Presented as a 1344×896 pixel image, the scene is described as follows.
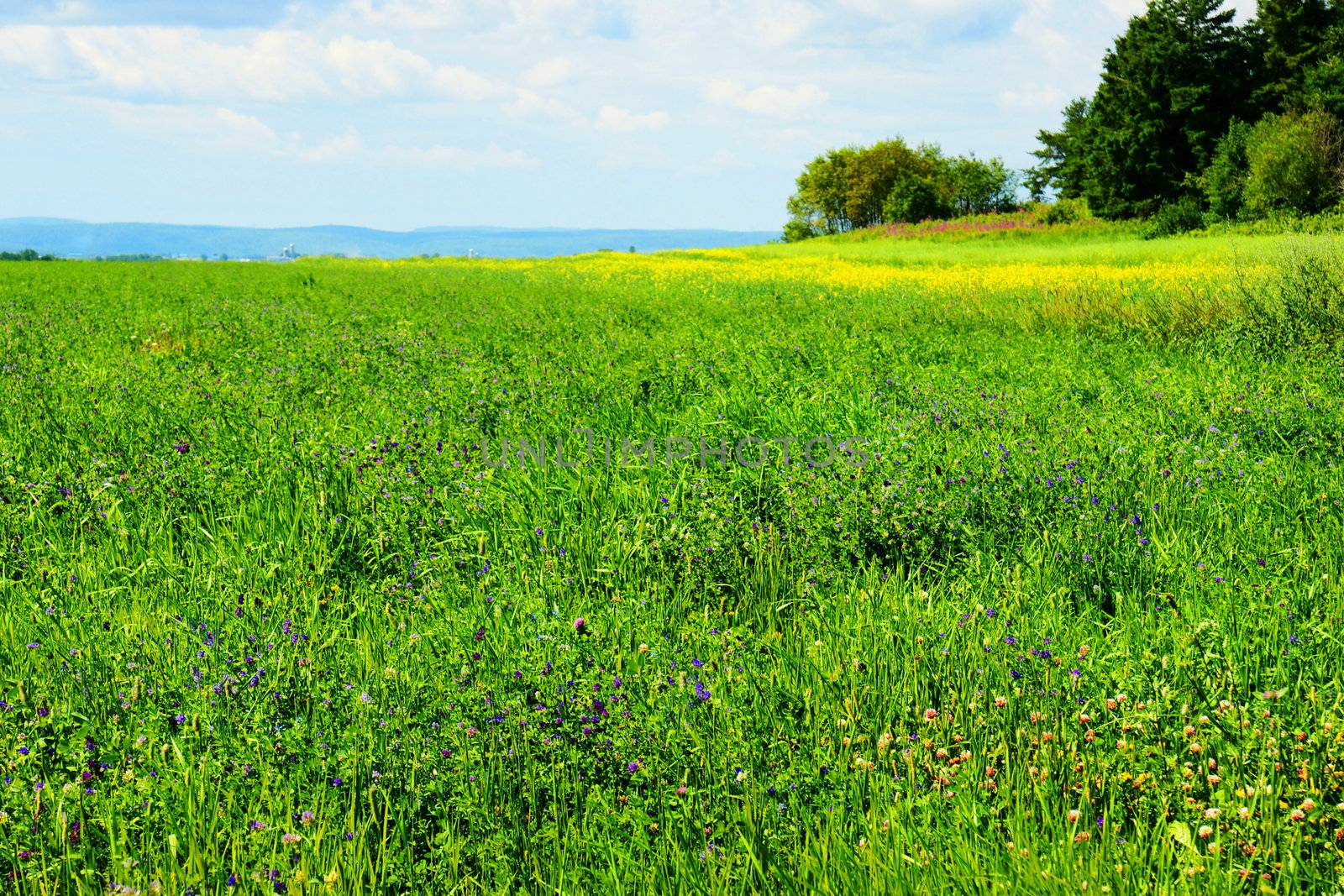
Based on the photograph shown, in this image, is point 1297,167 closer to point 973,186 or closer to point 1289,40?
point 1289,40

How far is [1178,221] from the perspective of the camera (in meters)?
40.3

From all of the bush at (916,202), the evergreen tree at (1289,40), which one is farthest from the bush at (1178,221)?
the bush at (916,202)

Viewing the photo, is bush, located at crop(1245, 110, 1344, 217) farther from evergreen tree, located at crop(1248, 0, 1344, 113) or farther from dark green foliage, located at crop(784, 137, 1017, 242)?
dark green foliage, located at crop(784, 137, 1017, 242)

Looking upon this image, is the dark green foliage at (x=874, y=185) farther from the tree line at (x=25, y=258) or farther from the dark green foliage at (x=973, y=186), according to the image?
the tree line at (x=25, y=258)

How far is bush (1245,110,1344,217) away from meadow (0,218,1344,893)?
33990 millimetres

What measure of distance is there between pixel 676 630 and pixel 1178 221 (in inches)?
1757

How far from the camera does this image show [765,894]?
222 centimetres

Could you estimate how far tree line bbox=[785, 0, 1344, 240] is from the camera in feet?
118

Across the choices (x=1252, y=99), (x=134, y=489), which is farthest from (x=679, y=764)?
(x=1252, y=99)

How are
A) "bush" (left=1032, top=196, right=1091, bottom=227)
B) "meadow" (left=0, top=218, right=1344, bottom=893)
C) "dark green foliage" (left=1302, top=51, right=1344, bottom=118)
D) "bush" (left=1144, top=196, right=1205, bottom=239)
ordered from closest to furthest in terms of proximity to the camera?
"meadow" (left=0, top=218, right=1344, bottom=893)
"dark green foliage" (left=1302, top=51, right=1344, bottom=118)
"bush" (left=1144, top=196, right=1205, bottom=239)
"bush" (left=1032, top=196, right=1091, bottom=227)

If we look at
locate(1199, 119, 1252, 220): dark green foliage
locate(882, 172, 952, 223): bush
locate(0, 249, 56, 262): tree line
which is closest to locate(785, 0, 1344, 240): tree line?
locate(1199, 119, 1252, 220): dark green foliage

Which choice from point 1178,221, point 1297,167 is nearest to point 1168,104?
point 1178,221

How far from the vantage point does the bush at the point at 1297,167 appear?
115 feet

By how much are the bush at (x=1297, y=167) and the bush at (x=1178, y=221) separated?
2.99 m
